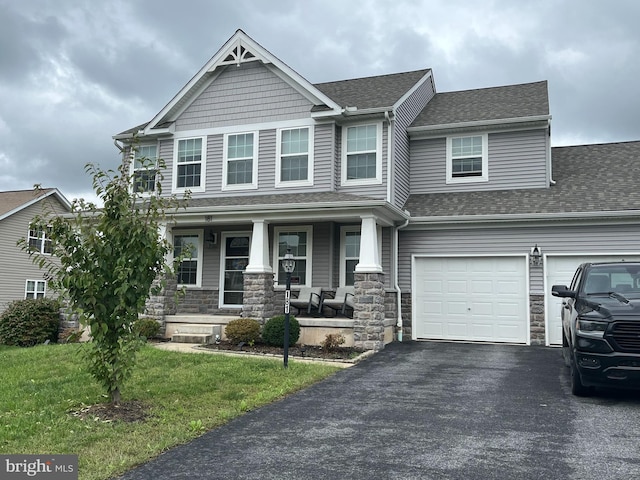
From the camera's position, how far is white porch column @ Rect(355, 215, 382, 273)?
11227mm

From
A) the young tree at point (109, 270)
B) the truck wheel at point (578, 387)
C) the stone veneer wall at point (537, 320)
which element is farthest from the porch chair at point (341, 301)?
the young tree at point (109, 270)

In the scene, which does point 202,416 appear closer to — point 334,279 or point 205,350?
point 205,350

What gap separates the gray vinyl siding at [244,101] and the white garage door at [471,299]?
5.34 metres

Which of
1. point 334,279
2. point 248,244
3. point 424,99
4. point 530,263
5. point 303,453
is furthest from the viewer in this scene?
point 424,99

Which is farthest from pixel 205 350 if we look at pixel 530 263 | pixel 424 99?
pixel 424 99

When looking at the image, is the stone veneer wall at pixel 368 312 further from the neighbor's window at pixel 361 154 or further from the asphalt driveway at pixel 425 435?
the neighbor's window at pixel 361 154

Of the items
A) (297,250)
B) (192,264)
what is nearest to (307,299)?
(297,250)

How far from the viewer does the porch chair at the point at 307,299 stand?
40.9 ft

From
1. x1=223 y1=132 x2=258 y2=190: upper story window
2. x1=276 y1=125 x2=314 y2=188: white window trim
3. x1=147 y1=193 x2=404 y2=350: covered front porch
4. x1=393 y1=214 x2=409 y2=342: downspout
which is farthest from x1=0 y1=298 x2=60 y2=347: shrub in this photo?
x1=393 y1=214 x2=409 y2=342: downspout

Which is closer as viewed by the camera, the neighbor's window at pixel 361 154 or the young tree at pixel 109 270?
the young tree at pixel 109 270

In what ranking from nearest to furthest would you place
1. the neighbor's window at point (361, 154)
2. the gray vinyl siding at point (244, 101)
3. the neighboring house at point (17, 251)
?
the neighbor's window at point (361, 154)
the gray vinyl siding at point (244, 101)
the neighboring house at point (17, 251)

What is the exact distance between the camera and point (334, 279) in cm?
1353

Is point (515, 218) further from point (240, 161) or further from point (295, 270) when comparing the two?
point (240, 161)

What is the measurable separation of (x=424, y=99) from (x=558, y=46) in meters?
5.04
